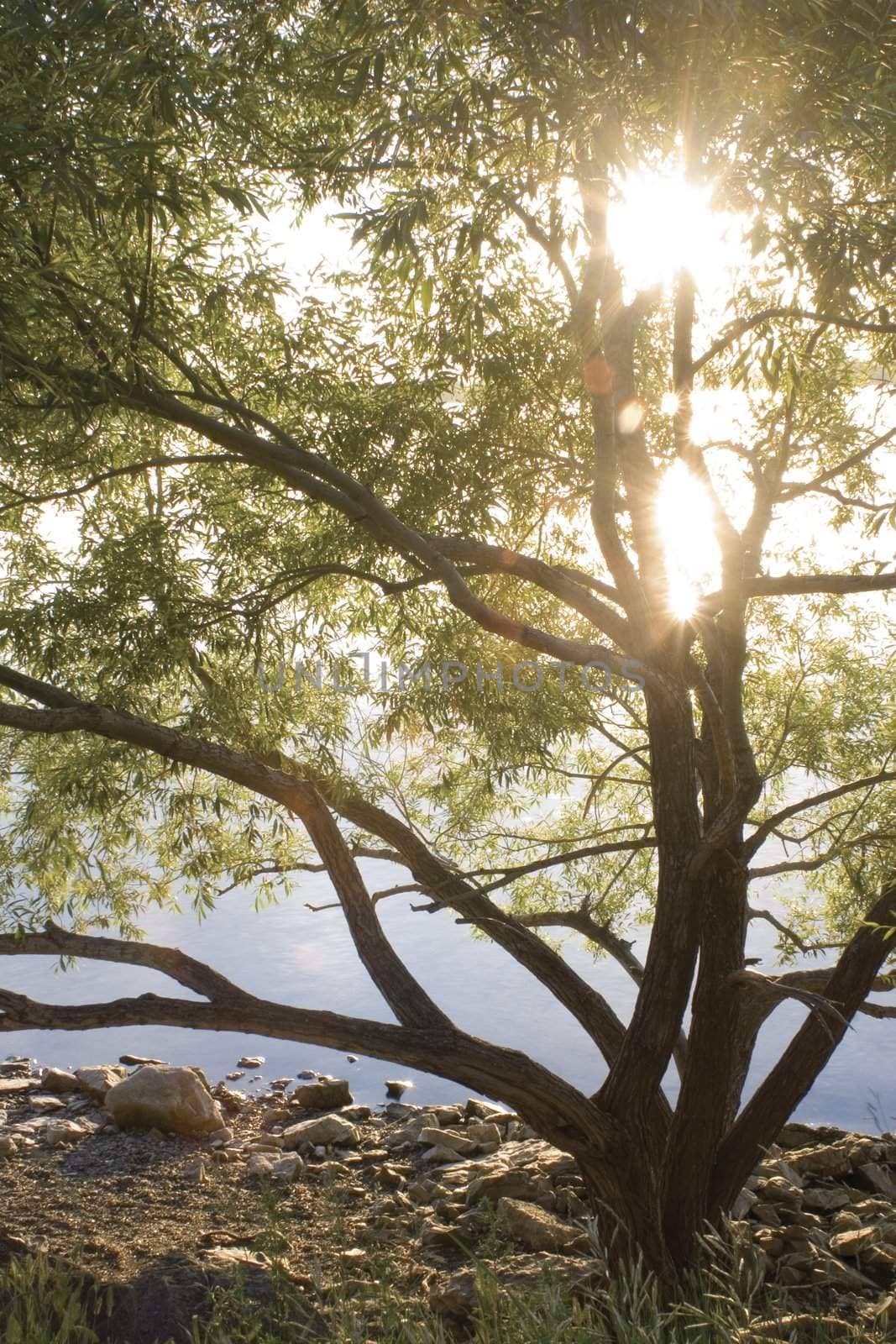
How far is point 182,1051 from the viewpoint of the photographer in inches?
509

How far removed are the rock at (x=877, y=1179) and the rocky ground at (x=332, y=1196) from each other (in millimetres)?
17

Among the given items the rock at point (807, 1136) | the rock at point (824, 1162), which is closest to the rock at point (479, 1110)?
the rock at point (807, 1136)

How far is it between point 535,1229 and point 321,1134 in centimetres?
317

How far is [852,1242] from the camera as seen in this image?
6223mm

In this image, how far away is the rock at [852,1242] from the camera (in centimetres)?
613

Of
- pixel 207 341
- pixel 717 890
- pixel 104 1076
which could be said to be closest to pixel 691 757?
pixel 717 890

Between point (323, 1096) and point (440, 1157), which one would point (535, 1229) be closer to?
point (440, 1157)

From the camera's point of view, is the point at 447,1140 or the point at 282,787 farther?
the point at 447,1140

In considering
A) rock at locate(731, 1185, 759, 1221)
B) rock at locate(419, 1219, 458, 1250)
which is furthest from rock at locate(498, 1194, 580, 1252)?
rock at locate(731, 1185, 759, 1221)

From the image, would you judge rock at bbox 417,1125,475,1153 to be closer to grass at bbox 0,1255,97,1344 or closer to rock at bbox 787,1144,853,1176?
rock at bbox 787,1144,853,1176

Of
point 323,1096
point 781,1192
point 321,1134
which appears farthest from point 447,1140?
point 781,1192

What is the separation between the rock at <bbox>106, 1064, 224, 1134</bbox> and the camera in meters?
9.26

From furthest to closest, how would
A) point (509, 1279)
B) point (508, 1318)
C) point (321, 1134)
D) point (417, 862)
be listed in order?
1. point (321, 1134)
2. point (417, 862)
3. point (509, 1279)
4. point (508, 1318)

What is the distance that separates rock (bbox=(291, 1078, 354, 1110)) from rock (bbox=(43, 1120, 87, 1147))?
6.68 feet
